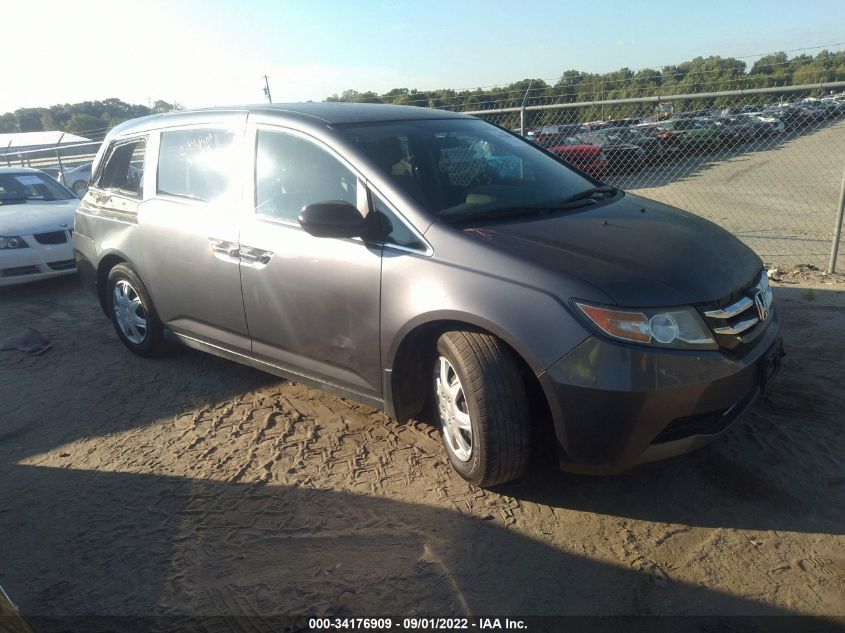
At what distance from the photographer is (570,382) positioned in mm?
2504

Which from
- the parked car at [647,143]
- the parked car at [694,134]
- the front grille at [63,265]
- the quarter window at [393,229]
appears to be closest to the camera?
the quarter window at [393,229]

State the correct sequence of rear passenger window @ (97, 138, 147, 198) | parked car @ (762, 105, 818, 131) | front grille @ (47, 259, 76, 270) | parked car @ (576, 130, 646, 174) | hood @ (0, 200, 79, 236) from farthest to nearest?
1. parked car @ (576, 130, 646, 174)
2. parked car @ (762, 105, 818, 131)
3. front grille @ (47, 259, 76, 270)
4. hood @ (0, 200, 79, 236)
5. rear passenger window @ (97, 138, 147, 198)

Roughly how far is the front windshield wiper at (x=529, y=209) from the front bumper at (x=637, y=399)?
921 mm

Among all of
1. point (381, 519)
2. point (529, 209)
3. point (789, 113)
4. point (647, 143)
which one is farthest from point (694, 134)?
point (381, 519)

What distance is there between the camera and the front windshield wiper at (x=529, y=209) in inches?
122

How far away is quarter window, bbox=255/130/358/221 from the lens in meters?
3.34

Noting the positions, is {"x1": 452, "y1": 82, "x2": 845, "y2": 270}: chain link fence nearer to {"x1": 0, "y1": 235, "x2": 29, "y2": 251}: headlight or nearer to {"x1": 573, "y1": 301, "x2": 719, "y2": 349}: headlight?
{"x1": 573, "y1": 301, "x2": 719, "y2": 349}: headlight

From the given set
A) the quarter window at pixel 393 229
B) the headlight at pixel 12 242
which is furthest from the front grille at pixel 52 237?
the quarter window at pixel 393 229

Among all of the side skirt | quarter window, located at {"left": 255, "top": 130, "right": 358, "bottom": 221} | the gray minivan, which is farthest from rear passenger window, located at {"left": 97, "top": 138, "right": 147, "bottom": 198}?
quarter window, located at {"left": 255, "top": 130, "right": 358, "bottom": 221}

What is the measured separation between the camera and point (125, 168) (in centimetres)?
490

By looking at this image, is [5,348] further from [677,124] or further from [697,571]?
[677,124]

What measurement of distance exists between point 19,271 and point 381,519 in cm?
→ 613

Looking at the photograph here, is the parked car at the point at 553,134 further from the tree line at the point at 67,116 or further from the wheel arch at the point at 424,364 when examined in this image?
the tree line at the point at 67,116

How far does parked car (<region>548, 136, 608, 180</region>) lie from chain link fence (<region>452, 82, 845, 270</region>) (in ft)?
0.06
